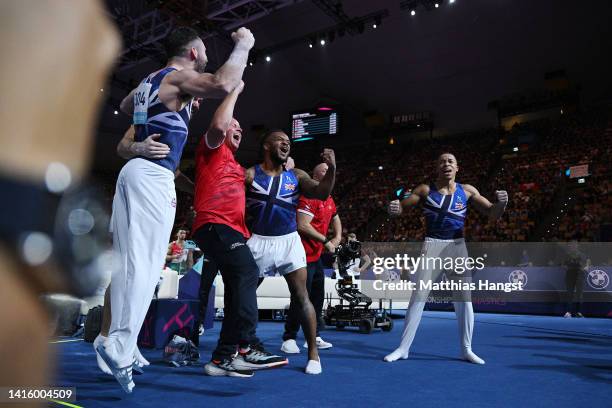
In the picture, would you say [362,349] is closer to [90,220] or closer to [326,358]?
[326,358]

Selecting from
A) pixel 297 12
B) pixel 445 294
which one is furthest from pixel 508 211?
pixel 297 12

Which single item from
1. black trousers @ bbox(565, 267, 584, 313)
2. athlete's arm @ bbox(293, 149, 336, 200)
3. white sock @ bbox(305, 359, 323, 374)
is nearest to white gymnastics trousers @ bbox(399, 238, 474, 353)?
white sock @ bbox(305, 359, 323, 374)

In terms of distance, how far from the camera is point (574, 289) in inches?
434

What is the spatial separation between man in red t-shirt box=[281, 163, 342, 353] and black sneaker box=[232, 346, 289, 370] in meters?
1.07

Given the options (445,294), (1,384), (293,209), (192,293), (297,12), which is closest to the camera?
(1,384)

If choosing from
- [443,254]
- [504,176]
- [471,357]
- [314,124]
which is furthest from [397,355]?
[314,124]

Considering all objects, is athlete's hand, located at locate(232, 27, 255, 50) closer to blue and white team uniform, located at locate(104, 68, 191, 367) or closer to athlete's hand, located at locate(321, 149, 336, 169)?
blue and white team uniform, located at locate(104, 68, 191, 367)

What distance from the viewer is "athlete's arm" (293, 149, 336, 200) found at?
3.22m

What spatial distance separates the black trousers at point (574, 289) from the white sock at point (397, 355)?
862 centimetres

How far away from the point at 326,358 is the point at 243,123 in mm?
21516

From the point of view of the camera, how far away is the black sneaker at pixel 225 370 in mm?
3232

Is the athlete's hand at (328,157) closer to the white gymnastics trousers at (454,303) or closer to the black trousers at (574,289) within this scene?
the white gymnastics trousers at (454,303)

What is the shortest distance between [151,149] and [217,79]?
52 cm

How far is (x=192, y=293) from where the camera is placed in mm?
6641
